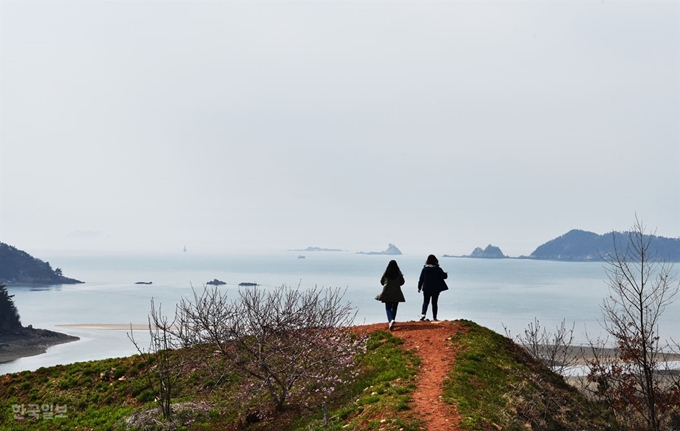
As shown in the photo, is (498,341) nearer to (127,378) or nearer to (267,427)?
(267,427)

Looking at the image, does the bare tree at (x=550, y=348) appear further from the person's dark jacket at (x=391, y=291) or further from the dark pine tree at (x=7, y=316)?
the dark pine tree at (x=7, y=316)

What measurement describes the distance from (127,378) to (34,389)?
5.48m

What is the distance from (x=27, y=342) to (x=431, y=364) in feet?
411

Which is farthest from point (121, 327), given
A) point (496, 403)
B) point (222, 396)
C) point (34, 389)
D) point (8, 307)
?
point (496, 403)

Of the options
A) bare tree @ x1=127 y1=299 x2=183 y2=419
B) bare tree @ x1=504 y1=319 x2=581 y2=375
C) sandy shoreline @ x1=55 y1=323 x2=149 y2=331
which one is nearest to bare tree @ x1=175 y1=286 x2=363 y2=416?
bare tree @ x1=127 y1=299 x2=183 y2=419

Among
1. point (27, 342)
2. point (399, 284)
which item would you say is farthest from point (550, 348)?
point (27, 342)

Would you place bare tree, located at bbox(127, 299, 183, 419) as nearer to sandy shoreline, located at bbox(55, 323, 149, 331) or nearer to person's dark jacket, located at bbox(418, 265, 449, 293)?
person's dark jacket, located at bbox(418, 265, 449, 293)

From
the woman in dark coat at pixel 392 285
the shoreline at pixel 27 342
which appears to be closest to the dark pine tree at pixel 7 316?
the shoreline at pixel 27 342

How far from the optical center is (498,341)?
23.4 metres

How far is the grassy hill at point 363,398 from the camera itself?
1595 centimetres

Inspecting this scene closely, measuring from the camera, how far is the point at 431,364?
1961cm

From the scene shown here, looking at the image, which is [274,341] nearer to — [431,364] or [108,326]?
[431,364]

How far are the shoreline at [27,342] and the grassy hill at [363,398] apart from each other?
95807mm

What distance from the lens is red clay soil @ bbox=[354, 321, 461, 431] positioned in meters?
14.8
